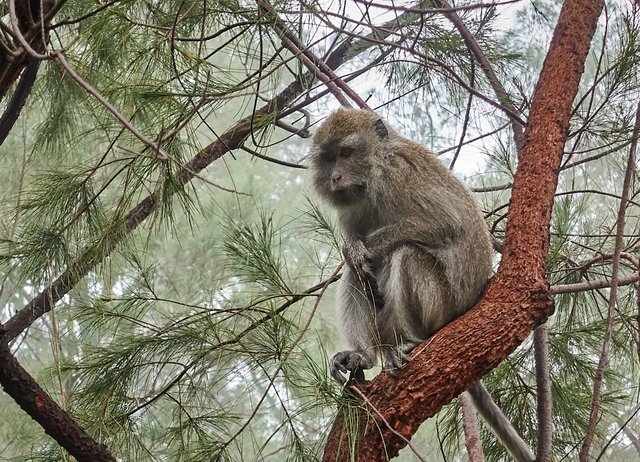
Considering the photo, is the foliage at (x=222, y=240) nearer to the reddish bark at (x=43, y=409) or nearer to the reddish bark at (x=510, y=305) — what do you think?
the reddish bark at (x=510, y=305)

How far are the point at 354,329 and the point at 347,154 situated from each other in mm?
1017

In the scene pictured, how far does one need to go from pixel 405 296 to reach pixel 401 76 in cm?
170

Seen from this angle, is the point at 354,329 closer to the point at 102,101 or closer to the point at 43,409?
the point at 43,409

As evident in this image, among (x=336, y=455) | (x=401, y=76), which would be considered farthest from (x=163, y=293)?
(x=336, y=455)

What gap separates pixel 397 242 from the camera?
14.1 feet

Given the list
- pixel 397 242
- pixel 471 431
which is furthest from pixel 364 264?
pixel 471 431

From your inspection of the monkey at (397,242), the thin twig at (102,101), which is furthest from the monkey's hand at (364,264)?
the thin twig at (102,101)

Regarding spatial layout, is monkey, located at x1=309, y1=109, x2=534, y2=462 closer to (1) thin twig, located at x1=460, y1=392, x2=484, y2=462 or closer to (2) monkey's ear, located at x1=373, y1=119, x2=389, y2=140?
(2) monkey's ear, located at x1=373, y1=119, x2=389, y2=140

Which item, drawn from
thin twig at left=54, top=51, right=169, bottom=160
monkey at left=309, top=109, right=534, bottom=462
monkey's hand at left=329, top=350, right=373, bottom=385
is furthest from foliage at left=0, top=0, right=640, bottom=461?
thin twig at left=54, top=51, right=169, bottom=160

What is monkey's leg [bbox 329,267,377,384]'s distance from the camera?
3865mm

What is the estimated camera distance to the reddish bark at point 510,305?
3230 millimetres

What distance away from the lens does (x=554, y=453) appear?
15.1 ft

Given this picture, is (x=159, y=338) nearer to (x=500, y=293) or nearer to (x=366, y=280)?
(x=366, y=280)

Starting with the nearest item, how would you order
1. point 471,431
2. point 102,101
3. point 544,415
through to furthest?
point 102,101 → point 544,415 → point 471,431
